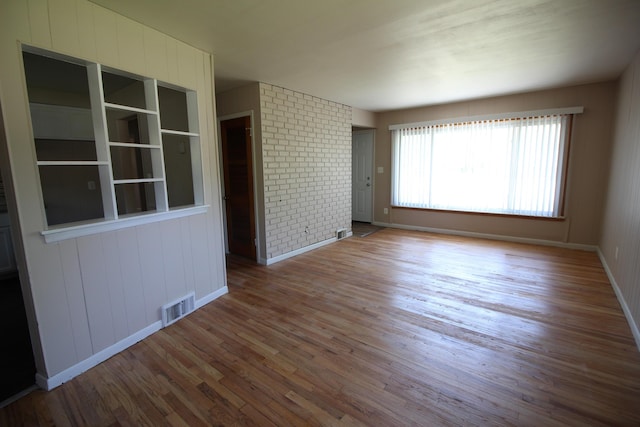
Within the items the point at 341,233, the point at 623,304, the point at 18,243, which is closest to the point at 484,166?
the point at 341,233

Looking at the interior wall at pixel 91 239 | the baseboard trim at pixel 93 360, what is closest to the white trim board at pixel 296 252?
the interior wall at pixel 91 239

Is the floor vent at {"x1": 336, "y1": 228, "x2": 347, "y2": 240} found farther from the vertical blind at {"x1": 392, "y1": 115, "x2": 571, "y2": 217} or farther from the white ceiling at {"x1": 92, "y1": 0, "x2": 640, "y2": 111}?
the white ceiling at {"x1": 92, "y1": 0, "x2": 640, "y2": 111}

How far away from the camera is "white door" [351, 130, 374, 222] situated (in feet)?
22.8

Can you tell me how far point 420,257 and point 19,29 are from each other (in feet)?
15.7

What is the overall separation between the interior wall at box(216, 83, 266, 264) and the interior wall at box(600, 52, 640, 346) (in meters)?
4.06

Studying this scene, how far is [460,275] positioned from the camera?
3760 mm

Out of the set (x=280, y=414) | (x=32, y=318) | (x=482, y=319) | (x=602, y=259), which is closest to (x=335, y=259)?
(x=482, y=319)

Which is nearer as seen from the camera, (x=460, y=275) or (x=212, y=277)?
(x=212, y=277)

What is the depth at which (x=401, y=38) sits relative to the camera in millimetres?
2666

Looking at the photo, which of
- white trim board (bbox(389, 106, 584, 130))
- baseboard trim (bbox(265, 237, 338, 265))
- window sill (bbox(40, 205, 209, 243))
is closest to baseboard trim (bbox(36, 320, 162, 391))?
window sill (bbox(40, 205, 209, 243))

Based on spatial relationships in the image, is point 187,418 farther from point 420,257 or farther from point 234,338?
point 420,257

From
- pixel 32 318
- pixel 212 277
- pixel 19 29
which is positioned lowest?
pixel 212 277

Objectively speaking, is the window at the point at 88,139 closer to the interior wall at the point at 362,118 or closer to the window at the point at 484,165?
the interior wall at the point at 362,118

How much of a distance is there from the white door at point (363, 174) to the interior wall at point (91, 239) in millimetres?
A: 4573
